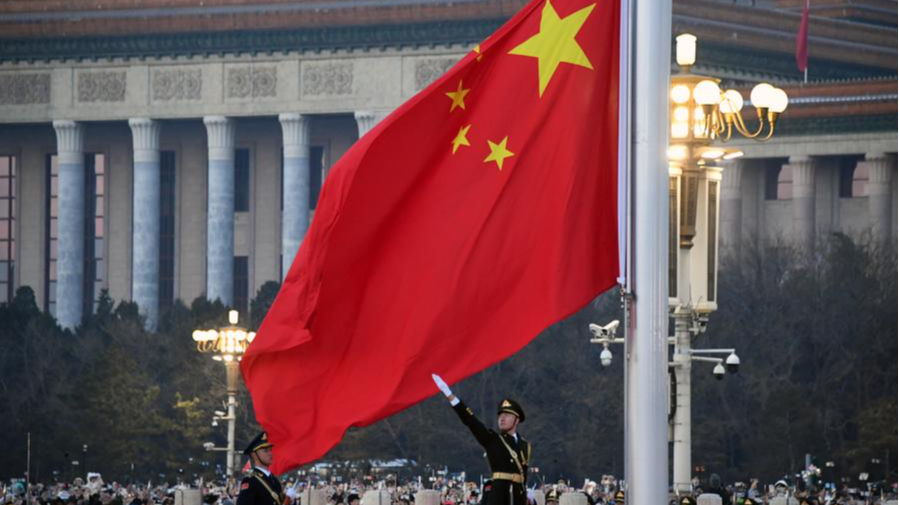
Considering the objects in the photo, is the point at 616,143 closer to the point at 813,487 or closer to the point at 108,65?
the point at 813,487

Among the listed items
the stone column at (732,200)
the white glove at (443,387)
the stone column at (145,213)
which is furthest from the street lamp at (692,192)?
the stone column at (145,213)

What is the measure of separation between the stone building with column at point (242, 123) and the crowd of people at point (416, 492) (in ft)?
108

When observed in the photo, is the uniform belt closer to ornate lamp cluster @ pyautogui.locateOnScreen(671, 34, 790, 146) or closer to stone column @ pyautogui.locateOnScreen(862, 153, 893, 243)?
ornate lamp cluster @ pyautogui.locateOnScreen(671, 34, 790, 146)

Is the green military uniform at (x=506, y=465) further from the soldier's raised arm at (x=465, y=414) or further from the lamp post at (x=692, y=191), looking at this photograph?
the lamp post at (x=692, y=191)

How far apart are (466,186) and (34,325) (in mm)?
63226

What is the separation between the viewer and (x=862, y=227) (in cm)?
9300

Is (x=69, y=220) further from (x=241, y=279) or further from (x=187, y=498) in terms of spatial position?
(x=187, y=498)

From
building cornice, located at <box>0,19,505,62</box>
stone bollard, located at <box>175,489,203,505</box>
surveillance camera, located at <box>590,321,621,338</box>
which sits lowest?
stone bollard, located at <box>175,489,203,505</box>

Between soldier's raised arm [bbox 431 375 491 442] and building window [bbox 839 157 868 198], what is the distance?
83.4 metres

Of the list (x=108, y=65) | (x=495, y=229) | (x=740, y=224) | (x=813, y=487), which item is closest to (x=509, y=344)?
A: (x=495, y=229)

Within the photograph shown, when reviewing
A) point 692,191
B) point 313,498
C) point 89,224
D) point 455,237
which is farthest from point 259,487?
point 89,224

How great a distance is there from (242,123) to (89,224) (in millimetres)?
7725

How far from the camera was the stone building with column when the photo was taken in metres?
93.9

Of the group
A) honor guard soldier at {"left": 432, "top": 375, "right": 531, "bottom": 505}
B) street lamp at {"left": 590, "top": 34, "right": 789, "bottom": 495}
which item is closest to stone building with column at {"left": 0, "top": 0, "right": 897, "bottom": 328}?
street lamp at {"left": 590, "top": 34, "right": 789, "bottom": 495}
